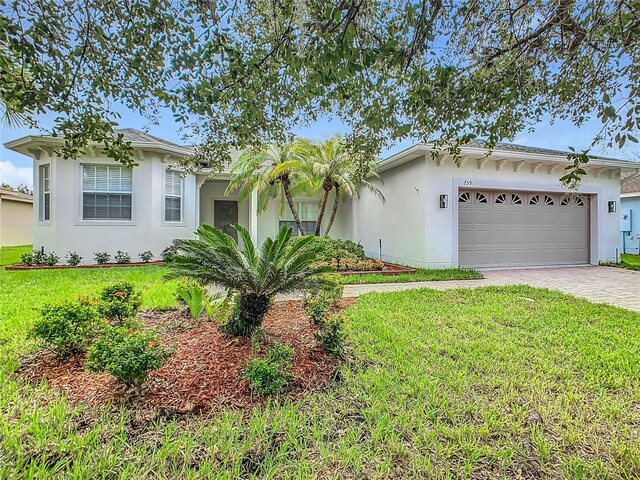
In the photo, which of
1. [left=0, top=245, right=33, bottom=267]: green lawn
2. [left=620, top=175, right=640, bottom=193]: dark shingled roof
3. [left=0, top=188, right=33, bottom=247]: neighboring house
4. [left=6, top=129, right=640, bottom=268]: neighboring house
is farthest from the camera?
[left=0, top=188, right=33, bottom=247]: neighboring house

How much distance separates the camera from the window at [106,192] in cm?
1057

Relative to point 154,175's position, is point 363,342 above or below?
below

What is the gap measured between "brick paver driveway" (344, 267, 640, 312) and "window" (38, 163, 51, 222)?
10.2 meters

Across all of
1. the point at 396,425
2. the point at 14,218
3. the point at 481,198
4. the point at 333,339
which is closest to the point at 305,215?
the point at 481,198

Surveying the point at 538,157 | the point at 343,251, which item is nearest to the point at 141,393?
the point at 343,251

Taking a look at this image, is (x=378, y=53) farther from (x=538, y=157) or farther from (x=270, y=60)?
(x=538, y=157)

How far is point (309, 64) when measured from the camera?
2818 mm

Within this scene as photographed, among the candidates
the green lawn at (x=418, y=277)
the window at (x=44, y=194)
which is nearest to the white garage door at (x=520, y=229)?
the green lawn at (x=418, y=277)

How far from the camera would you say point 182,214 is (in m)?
12.2

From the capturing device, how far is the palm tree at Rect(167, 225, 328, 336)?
11.5 feet

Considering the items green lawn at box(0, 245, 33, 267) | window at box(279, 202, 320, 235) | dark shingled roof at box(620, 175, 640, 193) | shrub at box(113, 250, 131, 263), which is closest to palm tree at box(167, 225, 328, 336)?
shrub at box(113, 250, 131, 263)

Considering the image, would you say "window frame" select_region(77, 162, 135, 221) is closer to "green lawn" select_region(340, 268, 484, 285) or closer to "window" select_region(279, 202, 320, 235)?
"window" select_region(279, 202, 320, 235)

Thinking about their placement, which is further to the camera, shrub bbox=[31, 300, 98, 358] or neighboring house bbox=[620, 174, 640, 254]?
neighboring house bbox=[620, 174, 640, 254]

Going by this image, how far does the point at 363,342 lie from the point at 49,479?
303 cm
